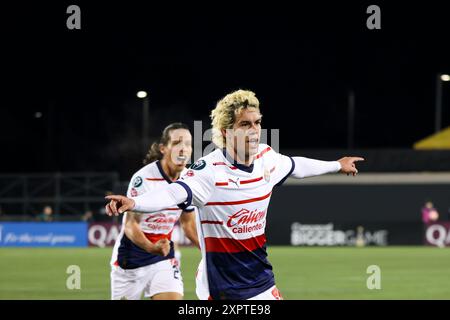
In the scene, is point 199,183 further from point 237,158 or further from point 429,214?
point 429,214

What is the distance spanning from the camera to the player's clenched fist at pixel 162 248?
9.60 meters

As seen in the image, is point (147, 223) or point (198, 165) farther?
point (147, 223)

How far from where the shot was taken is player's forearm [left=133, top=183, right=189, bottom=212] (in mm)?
6934

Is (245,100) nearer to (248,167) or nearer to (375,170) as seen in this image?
(248,167)

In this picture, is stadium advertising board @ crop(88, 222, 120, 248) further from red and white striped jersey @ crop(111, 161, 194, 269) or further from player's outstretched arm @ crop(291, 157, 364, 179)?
player's outstretched arm @ crop(291, 157, 364, 179)

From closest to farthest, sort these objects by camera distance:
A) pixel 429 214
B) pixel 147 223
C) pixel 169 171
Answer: pixel 147 223
pixel 169 171
pixel 429 214

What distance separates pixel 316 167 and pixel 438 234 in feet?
98.5

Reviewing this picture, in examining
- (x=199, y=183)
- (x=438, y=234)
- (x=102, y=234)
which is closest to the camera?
(x=199, y=183)

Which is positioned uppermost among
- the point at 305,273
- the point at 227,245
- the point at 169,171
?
the point at 169,171

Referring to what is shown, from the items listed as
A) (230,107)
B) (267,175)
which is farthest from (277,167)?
(230,107)

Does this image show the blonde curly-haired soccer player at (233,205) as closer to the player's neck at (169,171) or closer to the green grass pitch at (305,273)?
the player's neck at (169,171)

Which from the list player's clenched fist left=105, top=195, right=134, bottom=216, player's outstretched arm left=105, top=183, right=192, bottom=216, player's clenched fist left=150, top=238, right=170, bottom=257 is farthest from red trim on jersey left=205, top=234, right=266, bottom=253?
player's clenched fist left=150, top=238, right=170, bottom=257

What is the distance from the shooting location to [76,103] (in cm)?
7594

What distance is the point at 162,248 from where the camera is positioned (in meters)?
9.70
